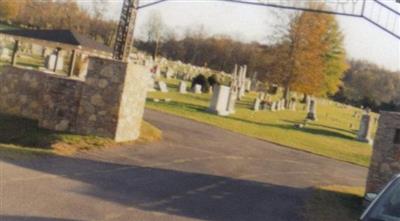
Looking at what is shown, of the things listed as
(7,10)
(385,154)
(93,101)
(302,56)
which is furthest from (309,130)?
(7,10)

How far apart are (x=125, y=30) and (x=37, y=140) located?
5282 millimetres

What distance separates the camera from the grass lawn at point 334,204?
12.1 meters

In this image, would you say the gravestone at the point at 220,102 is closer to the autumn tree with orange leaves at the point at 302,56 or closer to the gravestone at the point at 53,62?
the gravestone at the point at 53,62

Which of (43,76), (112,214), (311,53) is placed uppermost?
(311,53)

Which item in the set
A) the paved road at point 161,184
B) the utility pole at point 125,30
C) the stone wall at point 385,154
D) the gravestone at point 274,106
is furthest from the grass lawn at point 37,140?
the gravestone at point 274,106

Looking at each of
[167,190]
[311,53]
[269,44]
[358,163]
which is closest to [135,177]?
[167,190]

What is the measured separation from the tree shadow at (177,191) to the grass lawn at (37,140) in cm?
98

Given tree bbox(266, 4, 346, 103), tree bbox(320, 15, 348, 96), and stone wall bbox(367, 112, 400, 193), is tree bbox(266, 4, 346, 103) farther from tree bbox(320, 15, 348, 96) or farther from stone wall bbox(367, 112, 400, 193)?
stone wall bbox(367, 112, 400, 193)

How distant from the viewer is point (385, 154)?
45.8 feet

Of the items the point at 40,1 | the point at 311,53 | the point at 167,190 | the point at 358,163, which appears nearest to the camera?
the point at 167,190

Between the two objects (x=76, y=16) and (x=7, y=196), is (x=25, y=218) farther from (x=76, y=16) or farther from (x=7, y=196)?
(x=76, y=16)

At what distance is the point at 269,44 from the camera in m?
56.8

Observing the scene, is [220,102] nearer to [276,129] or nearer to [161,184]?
[276,129]

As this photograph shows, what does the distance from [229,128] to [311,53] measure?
1009 inches
